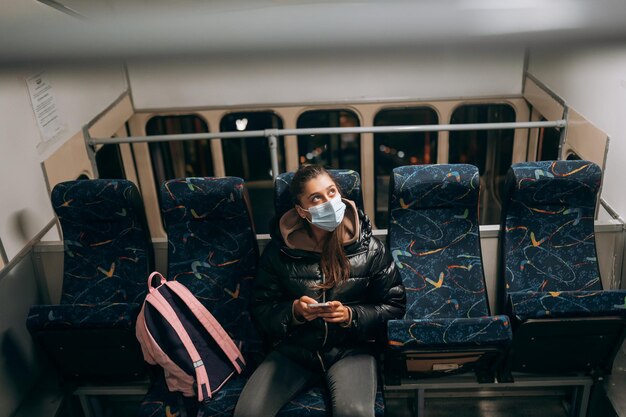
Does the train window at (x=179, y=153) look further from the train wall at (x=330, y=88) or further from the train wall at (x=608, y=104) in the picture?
the train wall at (x=608, y=104)

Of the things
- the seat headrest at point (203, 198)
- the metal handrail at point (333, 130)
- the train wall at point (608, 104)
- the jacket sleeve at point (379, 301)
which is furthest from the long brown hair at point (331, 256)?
the train wall at point (608, 104)

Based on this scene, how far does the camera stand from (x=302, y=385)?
2432mm

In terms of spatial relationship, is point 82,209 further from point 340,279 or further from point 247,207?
point 340,279

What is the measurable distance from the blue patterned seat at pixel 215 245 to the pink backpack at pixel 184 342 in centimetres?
25

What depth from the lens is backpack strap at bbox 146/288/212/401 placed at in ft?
7.87

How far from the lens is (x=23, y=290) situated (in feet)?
9.43

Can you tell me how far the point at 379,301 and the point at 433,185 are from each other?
72cm

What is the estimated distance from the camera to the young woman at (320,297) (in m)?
2.38

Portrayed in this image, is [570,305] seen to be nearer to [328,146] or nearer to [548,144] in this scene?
[548,144]

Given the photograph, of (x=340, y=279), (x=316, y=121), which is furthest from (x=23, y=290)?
(x=316, y=121)

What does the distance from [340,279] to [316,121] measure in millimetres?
3495

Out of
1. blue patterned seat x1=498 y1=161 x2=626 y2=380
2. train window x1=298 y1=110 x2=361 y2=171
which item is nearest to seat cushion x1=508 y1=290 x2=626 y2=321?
blue patterned seat x1=498 y1=161 x2=626 y2=380

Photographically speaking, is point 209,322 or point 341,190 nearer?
point 209,322

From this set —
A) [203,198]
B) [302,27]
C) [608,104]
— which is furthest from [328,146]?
[302,27]
